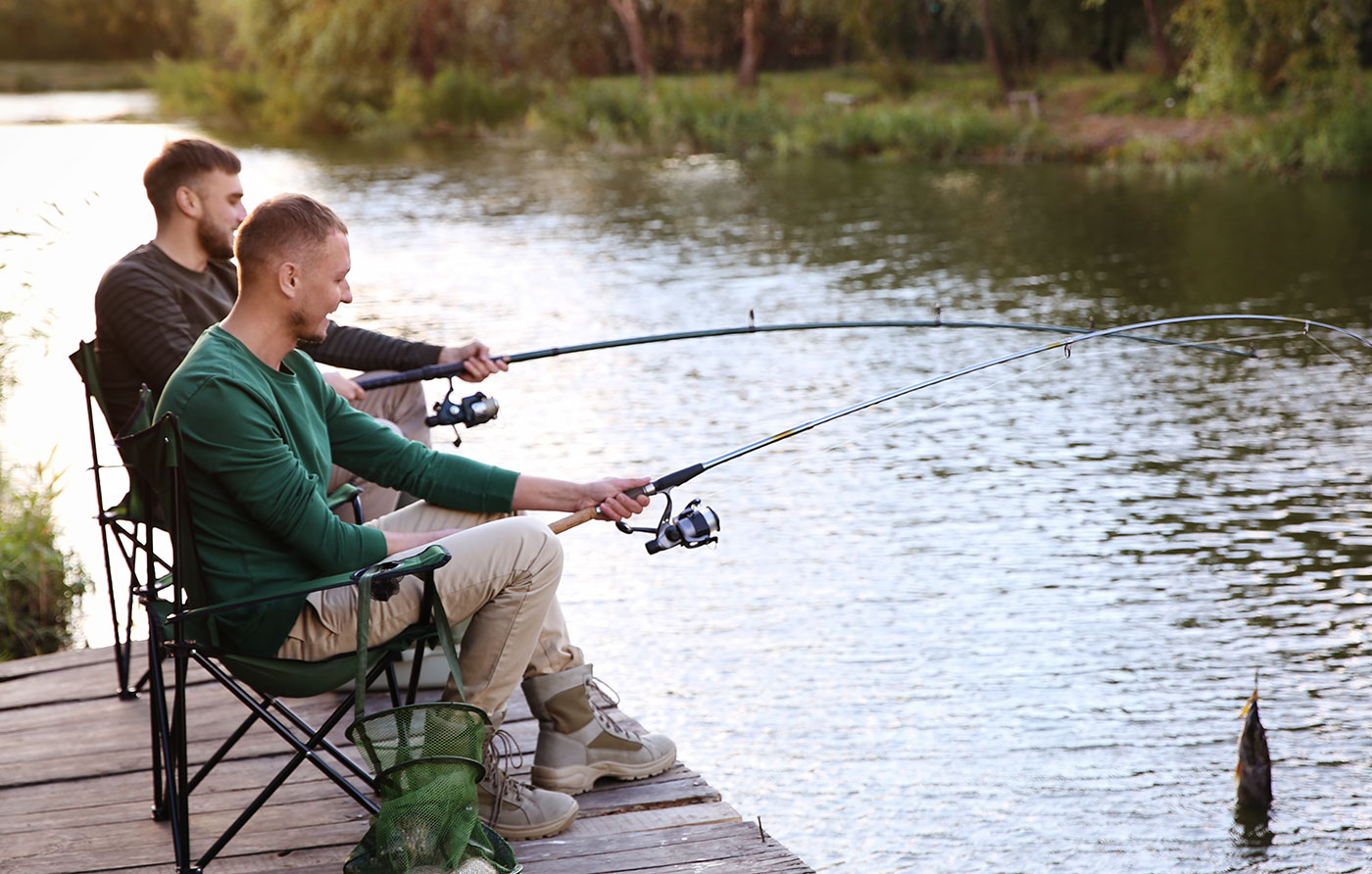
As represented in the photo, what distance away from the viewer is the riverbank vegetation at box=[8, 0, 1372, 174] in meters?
17.0

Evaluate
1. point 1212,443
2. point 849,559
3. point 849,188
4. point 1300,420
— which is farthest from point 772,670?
point 849,188

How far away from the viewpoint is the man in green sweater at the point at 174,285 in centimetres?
349

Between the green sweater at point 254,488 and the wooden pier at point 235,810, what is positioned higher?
the green sweater at point 254,488

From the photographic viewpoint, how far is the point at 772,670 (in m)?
5.05

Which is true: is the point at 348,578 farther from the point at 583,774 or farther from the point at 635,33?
the point at 635,33

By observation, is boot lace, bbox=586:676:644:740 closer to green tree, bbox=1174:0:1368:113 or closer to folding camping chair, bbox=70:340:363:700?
folding camping chair, bbox=70:340:363:700

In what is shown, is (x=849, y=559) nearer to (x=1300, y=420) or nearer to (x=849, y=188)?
(x=1300, y=420)

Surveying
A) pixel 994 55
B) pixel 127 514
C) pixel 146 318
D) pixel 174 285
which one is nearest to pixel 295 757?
pixel 127 514

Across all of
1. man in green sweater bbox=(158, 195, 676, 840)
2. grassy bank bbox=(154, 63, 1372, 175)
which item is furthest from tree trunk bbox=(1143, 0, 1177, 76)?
man in green sweater bbox=(158, 195, 676, 840)

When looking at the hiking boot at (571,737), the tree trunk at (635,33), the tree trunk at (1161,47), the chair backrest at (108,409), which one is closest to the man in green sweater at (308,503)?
the hiking boot at (571,737)

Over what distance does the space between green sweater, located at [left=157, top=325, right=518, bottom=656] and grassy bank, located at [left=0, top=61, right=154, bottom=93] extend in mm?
43364

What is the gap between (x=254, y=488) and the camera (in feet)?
8.08

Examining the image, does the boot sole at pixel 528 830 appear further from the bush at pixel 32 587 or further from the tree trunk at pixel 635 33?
the tree trunk at pixel 635 33

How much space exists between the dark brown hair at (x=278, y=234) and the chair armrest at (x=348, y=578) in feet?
1.72
